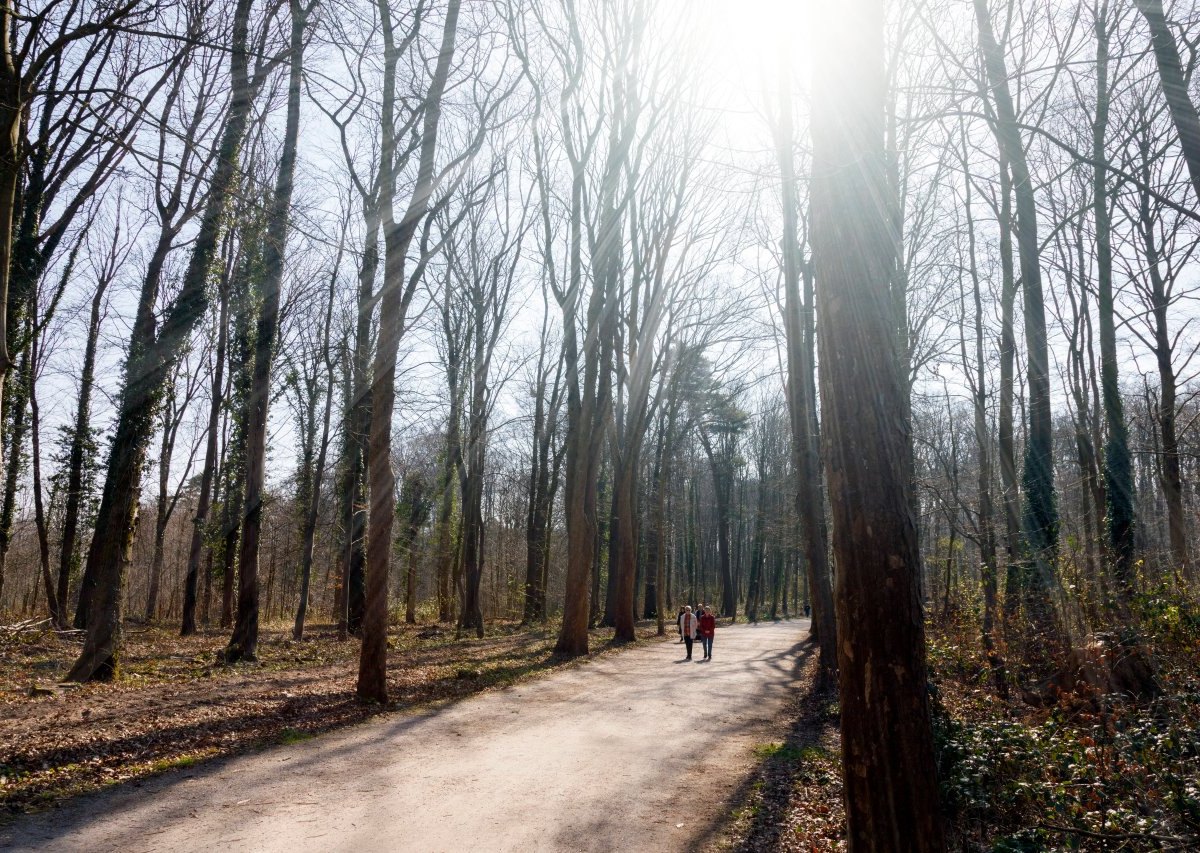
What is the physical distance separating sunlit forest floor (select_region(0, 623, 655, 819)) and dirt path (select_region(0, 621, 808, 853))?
0.56 meters

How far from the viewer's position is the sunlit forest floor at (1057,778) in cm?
480

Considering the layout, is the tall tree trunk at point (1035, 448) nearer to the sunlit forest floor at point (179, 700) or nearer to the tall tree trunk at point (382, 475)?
the tall tree trunk at point (382, 475)

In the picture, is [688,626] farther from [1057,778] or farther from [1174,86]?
[1174,86]

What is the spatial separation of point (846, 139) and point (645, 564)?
119ft

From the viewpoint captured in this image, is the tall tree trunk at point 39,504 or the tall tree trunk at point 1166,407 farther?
the tall tree trunk at point 39,504

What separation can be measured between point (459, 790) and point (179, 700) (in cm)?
568

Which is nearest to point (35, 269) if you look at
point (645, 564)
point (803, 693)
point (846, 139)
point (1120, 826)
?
point (846, 139)

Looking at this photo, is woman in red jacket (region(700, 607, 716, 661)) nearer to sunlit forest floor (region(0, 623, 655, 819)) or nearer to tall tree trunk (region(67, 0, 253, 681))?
sunlit forest floor (region(0, 623, 655, 819))

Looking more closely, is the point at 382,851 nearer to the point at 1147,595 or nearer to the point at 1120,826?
the point at 1120,826

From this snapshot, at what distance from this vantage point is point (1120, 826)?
4.71m

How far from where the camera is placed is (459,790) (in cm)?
709

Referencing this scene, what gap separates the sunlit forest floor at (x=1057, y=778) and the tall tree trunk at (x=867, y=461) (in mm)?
1212

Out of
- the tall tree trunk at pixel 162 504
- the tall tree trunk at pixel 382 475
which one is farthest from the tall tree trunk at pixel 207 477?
the tall tree trunk at pixel 382 475

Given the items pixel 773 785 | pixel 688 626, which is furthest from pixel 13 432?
pixel 773 785
